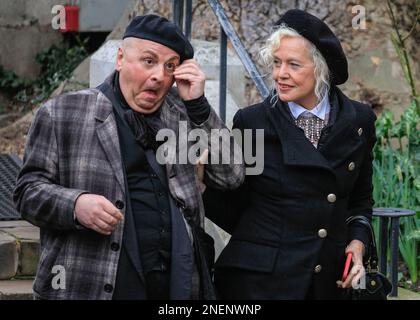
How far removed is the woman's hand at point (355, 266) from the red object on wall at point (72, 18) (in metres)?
6.18

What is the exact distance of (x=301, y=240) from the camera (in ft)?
12.3

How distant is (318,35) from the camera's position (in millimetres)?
3732

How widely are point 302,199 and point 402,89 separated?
12.8 feet

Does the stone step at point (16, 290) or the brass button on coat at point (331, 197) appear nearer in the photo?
the brass button on coat at point (331, 197)

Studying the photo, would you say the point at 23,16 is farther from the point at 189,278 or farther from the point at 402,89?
the point at 189,278

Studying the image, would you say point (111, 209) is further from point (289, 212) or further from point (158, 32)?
point (289, 212)

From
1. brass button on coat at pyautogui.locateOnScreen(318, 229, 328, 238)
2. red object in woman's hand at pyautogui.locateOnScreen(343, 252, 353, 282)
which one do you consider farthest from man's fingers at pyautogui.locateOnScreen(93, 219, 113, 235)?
red object in woman's hand at pyautogui.locateOnScreen(343, 252, 353, 282)

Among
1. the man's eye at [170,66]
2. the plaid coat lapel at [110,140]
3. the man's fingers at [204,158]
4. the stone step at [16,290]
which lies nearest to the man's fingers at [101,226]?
the plaid coat lapel at [110,140]

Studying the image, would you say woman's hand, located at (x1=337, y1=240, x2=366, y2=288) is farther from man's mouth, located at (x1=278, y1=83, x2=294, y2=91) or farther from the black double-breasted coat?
man's mouth, located at (x1=278, y1=83, x2=294, y2=91)

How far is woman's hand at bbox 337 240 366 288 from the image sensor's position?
3773 millimetres

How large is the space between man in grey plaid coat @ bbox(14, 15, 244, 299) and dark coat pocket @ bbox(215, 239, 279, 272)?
199 millimetres

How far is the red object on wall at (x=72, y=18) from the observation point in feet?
31.7

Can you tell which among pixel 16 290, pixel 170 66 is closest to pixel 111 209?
pixel 170 66

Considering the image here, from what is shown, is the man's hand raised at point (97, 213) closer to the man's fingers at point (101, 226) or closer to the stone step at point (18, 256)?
the man's fingers at point (101, 226)
